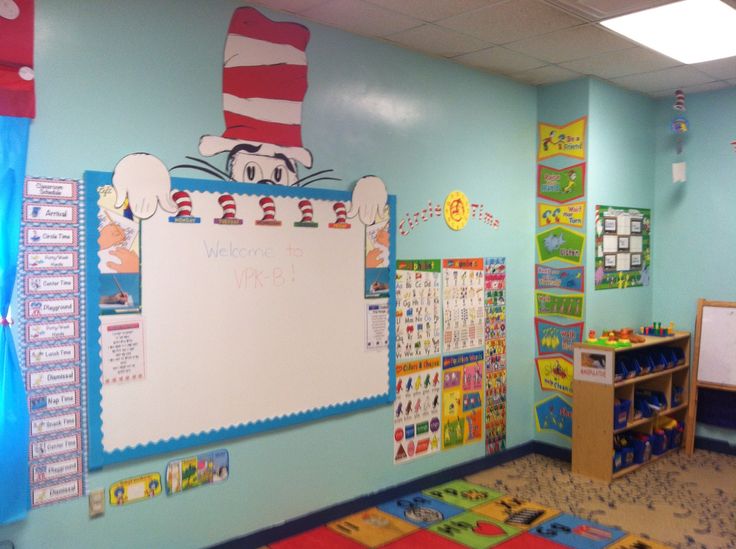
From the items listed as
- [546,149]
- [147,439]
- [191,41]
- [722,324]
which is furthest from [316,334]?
[722,324]

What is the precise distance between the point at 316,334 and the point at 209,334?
1.91ft

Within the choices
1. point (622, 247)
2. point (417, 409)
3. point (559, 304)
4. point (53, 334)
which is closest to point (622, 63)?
point (622, 247)

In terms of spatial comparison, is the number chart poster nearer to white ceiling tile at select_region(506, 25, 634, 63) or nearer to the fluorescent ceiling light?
white ceiling tile at select_region(506, 25, 634, 63)

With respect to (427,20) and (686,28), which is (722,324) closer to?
(686,28)

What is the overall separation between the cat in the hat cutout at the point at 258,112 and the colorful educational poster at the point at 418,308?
0.83m

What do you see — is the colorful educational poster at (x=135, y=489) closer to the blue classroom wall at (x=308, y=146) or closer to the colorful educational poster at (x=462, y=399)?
the blue classroom wall at (x=308, y=146)

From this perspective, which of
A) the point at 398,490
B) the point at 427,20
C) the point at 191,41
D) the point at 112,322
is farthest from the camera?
the point at 398,490

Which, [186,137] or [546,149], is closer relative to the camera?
[186,137]

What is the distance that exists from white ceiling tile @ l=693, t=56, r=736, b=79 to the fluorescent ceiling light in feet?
0.51

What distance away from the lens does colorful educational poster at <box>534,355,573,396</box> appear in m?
4.19

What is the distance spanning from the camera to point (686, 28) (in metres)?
3.16

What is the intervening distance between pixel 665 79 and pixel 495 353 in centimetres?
216

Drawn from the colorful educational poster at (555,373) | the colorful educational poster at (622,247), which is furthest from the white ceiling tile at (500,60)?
the colorful educational poster at (555,373)

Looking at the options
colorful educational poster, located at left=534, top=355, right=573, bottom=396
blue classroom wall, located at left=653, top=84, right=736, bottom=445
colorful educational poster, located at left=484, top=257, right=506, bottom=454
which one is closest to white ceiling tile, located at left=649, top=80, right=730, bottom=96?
blue classroom wall, located at left=653, top=84, right=736, bottom=445
